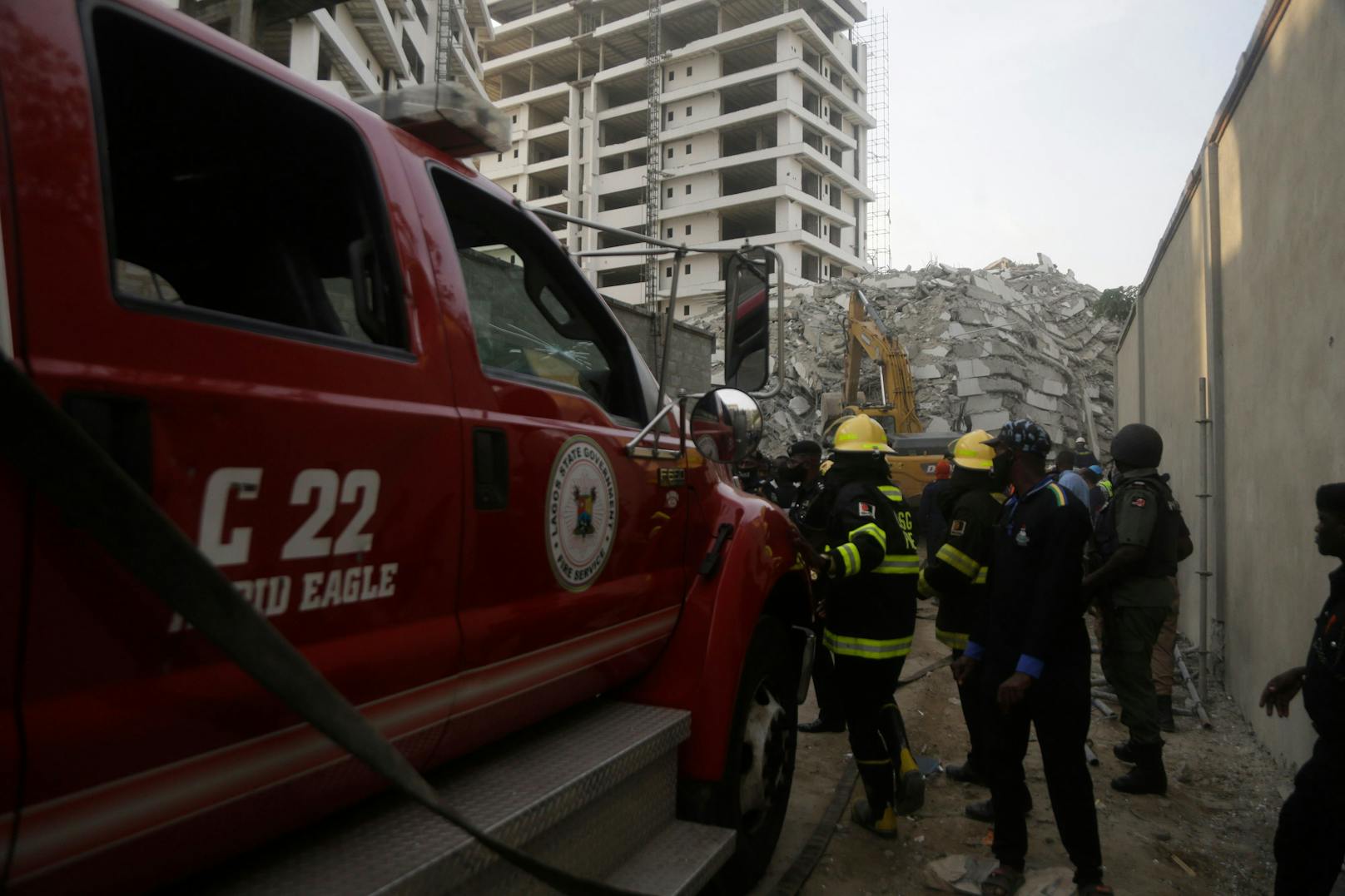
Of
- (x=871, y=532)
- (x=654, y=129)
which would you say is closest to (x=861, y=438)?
(x=871, y=532)

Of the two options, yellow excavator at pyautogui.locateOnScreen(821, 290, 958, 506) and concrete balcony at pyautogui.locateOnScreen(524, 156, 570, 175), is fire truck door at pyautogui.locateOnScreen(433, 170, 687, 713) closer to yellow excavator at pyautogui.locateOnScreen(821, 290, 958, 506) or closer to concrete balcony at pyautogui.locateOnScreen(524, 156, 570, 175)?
yellow excavator at pyautogui.locateOnScreen(821, 290, 958, 506)

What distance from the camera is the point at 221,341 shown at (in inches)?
57.2

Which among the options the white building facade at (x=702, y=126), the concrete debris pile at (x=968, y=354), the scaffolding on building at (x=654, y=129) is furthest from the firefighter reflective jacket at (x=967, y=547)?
→ the scaffolding on building at (x=654, y=129)

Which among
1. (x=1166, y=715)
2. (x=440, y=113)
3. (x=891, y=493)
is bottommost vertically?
(x=1166, y=715)

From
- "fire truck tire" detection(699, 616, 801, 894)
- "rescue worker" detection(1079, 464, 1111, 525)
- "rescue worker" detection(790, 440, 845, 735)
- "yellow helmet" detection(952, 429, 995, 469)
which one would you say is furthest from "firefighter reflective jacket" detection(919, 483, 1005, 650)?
"rescue worker" detection(1079, 464, 1111, 525)

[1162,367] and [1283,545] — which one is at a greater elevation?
[1162,367]

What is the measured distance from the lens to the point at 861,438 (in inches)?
170

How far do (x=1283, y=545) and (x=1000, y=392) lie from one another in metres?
21.0

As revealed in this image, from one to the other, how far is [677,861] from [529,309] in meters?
1.60

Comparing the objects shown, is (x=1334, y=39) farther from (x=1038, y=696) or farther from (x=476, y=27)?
(x=476, y=27)

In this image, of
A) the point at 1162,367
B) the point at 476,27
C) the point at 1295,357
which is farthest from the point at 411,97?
the point at 476,27

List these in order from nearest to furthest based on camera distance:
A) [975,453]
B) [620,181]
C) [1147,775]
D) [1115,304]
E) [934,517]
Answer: [975,453] → [1147,775] → [934,517] → [1115,304] → [620,181]

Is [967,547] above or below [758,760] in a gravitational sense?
above

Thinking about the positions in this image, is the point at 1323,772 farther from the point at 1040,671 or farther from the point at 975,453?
the point at 975,453
